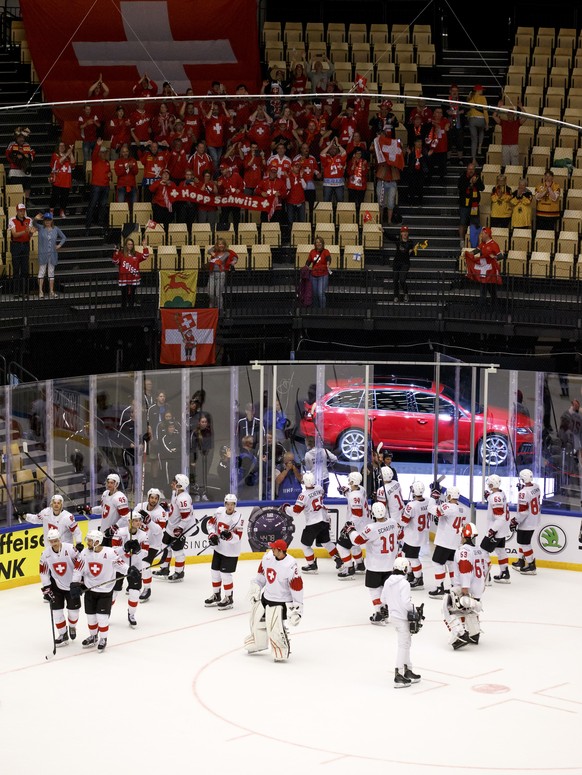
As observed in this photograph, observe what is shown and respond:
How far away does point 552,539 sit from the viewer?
834 inches

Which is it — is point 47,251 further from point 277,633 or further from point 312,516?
point 277,633

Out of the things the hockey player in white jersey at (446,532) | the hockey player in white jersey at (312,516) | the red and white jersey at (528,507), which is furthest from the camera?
the hockey player in white jersey at (312,516)

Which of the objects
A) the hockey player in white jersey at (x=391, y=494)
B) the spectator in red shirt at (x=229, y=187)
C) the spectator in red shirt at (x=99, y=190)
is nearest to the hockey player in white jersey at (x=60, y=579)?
the hockey player in white jersey at (x=391, y=494)

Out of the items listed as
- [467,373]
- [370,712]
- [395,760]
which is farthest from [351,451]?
[395,760]

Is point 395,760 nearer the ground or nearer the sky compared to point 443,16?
nearer the ground

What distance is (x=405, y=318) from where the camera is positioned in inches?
985

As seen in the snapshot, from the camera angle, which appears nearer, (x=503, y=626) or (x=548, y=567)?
(x=503, y=626)

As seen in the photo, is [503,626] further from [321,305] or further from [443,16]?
[443,16]

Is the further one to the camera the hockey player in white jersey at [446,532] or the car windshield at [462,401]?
the car windshield at [462,401]

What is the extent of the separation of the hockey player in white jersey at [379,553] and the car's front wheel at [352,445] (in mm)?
3359

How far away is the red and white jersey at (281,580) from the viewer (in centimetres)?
1669

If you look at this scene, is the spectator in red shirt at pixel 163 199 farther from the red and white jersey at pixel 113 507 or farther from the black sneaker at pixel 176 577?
the black sneaker at pixel 176 577

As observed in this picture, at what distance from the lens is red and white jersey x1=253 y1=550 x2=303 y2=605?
16.7 m

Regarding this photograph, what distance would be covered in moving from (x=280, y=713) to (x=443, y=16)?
2064 cm
